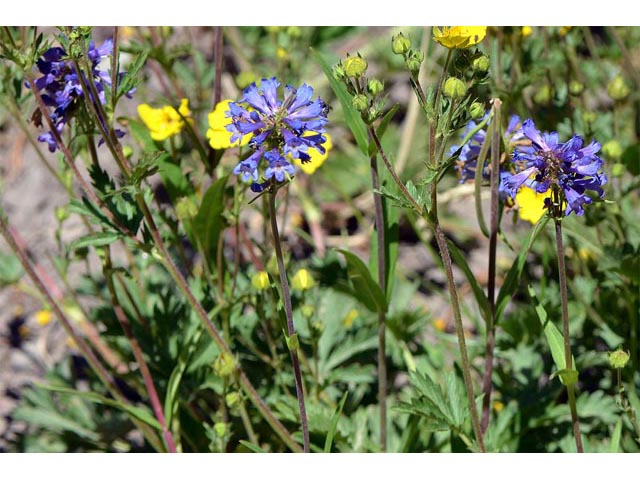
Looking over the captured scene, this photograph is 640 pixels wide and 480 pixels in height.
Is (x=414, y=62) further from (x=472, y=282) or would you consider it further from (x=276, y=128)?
(x=472, y=282)

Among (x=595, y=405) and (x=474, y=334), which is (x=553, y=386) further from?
(x=474, y=334)

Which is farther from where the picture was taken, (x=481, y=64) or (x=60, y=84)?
(x=60, y=84)

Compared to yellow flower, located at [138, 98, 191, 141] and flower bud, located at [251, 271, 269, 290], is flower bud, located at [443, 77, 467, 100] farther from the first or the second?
yellow flower, located at [138, 98, 191, 141]

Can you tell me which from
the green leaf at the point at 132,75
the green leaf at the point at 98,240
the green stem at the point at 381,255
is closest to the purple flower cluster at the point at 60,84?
the green leaf at the point at 132,75

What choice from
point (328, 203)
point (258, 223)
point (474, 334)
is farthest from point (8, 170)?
point (474, 334)

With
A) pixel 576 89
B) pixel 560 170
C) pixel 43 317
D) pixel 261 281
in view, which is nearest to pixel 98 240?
pixel 261 281

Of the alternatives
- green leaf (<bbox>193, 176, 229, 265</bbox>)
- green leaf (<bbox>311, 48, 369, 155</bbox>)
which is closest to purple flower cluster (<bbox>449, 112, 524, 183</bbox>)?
green leaf (<bbox>311, 48, 369, 155</bbox>)
